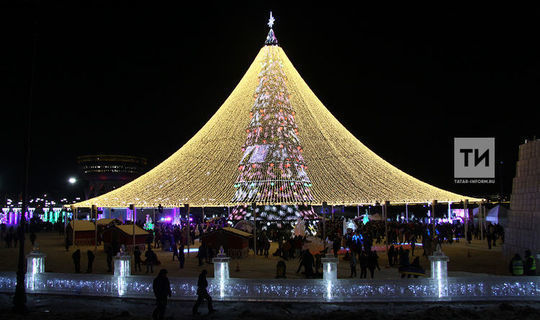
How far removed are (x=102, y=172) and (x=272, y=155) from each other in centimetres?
9901

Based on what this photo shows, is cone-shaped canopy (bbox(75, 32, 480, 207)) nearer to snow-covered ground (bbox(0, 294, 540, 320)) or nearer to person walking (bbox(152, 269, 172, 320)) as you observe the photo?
snow-covered ground (bbox(0, 294, 540, 320))

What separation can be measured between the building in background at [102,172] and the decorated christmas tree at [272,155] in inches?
3809

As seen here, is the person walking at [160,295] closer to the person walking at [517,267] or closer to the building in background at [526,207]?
the person walking at [517,267]

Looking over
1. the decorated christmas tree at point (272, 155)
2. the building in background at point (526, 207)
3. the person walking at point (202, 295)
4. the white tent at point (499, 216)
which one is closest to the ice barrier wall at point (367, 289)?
the person walking at point (202, 295)

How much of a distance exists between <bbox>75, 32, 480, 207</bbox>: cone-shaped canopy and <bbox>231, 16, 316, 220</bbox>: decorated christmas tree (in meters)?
0.19

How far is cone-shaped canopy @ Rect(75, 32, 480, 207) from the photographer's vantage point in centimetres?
2728

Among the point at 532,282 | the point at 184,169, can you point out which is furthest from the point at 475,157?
the point at 532,282

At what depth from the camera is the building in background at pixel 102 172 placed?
12138cm

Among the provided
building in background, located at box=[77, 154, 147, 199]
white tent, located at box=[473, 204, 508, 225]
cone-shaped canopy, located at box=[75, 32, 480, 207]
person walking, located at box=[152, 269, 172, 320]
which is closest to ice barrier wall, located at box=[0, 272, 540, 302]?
person walking, located at box=[152, 269, 172, 320]

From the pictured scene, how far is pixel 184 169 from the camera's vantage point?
95.0 feet

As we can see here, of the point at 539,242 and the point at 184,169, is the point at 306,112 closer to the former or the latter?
the point at 184,169

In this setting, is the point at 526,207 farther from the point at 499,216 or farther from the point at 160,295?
the point at 499,216

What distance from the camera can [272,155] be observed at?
103 feet

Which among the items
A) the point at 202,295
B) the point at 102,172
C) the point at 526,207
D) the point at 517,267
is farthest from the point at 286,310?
the point at 102,172
